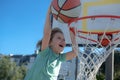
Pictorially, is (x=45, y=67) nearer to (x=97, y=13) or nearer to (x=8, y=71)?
(x=97, y=13)

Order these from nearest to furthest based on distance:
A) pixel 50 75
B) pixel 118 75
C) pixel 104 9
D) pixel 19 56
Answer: pixel 50 75, pixel 104 9, pixel 118 75, pixel 19 56

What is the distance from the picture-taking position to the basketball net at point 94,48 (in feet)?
13.4

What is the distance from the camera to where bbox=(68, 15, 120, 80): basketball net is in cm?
408

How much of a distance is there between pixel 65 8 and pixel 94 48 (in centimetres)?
74

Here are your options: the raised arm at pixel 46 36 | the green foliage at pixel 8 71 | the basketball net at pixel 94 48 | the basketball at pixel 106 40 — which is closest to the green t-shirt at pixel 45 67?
the raised arm at pixel 46 36

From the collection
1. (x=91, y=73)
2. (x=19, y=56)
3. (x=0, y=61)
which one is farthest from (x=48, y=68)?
(x=19, y=56)

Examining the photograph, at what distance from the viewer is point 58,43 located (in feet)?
9.96

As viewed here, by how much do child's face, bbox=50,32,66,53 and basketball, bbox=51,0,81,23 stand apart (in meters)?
0.77

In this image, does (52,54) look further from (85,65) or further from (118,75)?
(118,75)

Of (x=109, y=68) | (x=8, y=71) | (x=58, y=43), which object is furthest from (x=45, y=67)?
(x=8, y=71)

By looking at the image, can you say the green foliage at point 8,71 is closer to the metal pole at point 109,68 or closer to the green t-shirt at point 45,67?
the metal pole at point 109,68

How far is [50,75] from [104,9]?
1418 millimetres

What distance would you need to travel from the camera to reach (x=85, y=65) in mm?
4230

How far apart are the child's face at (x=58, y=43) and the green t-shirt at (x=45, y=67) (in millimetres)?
49
